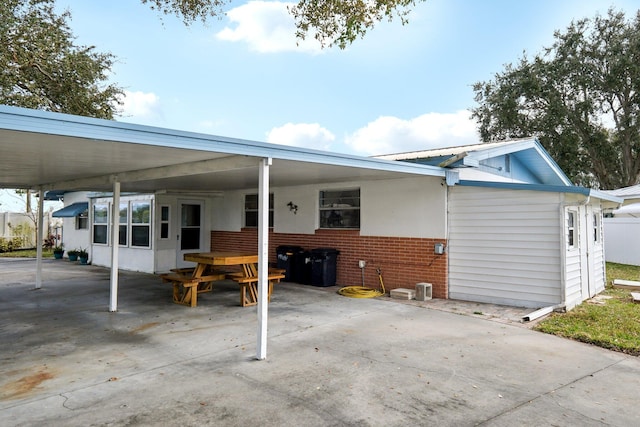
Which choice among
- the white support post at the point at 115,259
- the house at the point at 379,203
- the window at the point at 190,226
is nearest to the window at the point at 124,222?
the house at the point at 379,203

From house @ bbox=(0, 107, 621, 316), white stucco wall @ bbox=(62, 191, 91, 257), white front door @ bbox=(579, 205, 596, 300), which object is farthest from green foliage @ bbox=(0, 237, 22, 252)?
white front door @ bbox=(579, 205, 596, 300)

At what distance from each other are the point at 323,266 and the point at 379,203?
1.97 metres

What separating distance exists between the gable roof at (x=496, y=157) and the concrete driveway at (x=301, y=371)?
2.86 m

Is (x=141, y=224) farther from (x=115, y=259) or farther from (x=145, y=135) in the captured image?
(x=145, y=135)

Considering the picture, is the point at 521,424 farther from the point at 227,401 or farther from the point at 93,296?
the point at 93,296

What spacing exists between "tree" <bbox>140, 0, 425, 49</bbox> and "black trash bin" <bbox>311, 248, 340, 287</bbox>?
473 cm

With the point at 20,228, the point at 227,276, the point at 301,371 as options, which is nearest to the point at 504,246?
the point at 301,371

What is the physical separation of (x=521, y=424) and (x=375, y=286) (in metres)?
6.15

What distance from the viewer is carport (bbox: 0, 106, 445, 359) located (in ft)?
11.7

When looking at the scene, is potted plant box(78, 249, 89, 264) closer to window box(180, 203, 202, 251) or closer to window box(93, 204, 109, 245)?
window box(93, 204, 109, 245)

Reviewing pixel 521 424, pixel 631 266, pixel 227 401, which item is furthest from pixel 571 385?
pixel 631 266

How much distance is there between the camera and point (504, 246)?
782cm

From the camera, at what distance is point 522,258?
7609 mm

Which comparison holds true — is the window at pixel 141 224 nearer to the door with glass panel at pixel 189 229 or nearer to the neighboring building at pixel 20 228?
the door with glass panel at pixel 189 229
